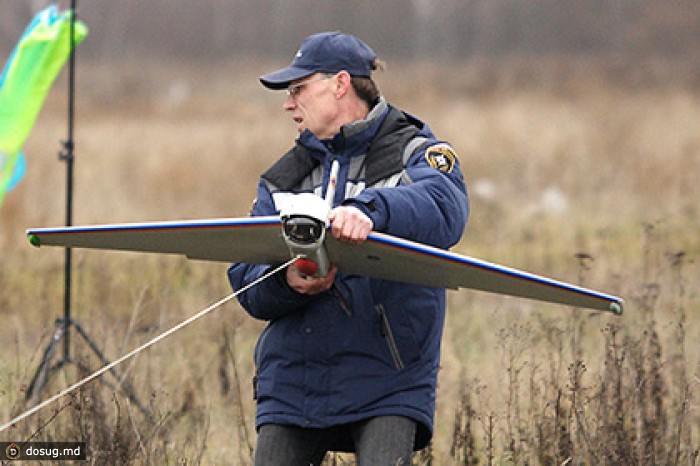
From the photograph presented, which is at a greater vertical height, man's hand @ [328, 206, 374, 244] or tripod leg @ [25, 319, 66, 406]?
tripod leg @ [25, 319, 66, 406]

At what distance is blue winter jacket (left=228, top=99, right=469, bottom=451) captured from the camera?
148 inches

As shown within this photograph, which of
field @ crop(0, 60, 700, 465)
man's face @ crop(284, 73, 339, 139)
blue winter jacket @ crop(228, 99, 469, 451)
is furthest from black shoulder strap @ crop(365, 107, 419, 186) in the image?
field @ crop(0, 60, 700, 465)

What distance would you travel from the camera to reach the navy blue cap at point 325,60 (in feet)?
12.8

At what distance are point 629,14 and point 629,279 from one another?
25.1 m

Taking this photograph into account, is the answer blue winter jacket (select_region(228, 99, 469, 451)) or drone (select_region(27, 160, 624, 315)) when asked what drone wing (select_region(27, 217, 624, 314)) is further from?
blue winter jacket (select_region(228, 99, 469, 451))

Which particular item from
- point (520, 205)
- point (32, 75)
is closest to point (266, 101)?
point (520, 205)

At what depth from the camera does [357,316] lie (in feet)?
12.5

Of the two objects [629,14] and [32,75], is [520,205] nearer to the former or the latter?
[32,75]

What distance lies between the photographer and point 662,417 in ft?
17.4

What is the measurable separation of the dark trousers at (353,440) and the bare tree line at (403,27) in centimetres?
2625

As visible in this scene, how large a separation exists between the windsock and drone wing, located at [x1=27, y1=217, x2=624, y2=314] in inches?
122

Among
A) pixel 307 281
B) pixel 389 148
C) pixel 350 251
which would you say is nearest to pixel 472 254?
pixel 389 148

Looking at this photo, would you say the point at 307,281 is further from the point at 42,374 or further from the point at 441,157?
the point at 42,374

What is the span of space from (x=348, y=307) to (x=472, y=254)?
783cm
